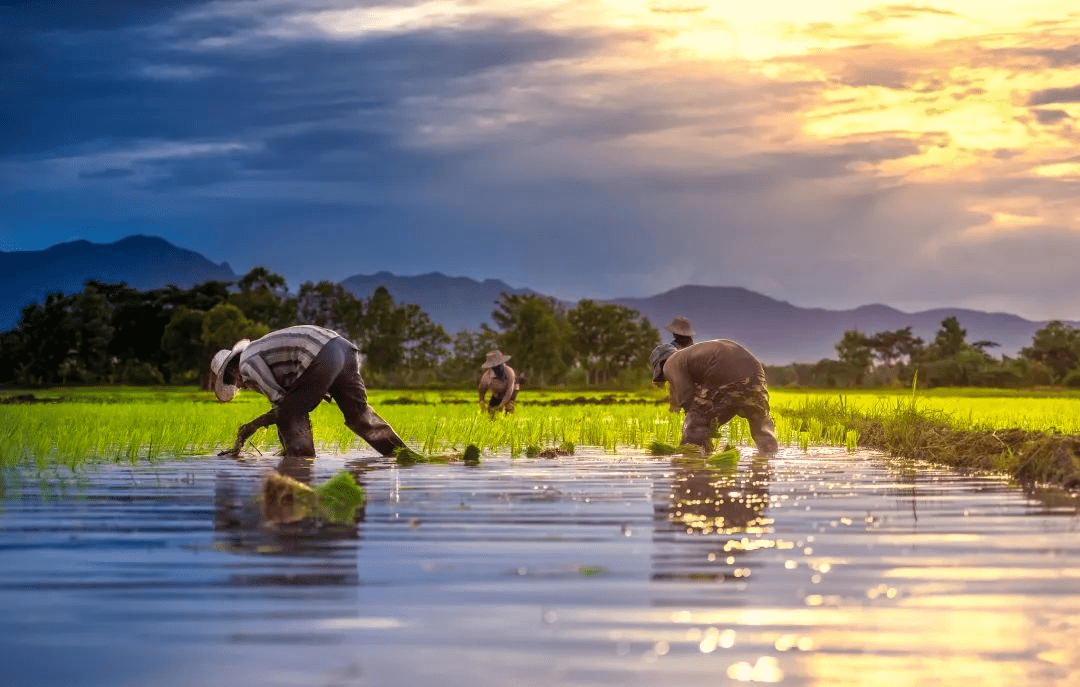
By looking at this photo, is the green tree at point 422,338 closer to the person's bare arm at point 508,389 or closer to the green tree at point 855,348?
the green tree at point 855,348

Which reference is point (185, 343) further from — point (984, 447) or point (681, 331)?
point (984, 447)

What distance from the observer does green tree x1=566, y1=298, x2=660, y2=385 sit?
83.3 m

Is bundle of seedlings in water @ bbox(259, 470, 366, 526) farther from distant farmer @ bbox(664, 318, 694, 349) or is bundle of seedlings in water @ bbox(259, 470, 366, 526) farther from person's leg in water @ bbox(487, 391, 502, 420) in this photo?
person's leg in water @ bbox(487, 391, 502, 420)

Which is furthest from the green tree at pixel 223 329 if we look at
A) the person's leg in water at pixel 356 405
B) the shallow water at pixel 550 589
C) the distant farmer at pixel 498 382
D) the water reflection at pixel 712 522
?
the shallow water at pixel 550 589

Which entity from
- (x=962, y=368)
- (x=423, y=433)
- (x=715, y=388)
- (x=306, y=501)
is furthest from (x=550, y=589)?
(x=962, y=368)

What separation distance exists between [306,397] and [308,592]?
8054 millimetres

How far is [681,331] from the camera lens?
17.4 m

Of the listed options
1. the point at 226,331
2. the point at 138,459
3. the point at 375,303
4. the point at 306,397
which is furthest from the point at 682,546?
the point at 375,303

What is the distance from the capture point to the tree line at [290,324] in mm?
76375

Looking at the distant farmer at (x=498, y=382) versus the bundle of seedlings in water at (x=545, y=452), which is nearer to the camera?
the bundle of seedlings in water at (x=545, y=452)

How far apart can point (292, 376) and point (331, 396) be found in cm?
88

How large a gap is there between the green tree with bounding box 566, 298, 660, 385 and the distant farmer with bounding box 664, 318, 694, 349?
213 ft

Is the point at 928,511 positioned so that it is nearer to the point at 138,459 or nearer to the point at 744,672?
the point at 744,672

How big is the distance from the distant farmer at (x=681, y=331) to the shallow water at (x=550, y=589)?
6323mm
